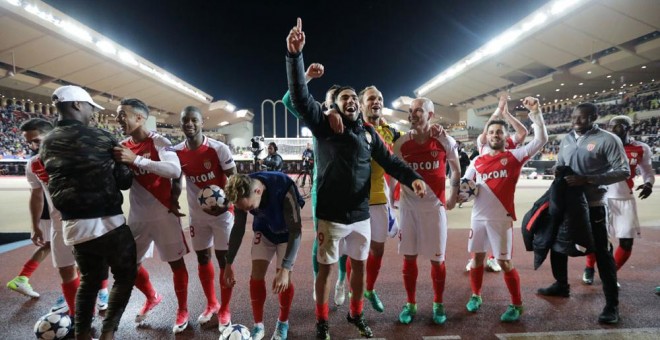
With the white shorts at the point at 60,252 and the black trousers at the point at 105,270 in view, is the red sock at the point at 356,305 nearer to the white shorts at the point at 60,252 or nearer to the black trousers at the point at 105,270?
the black trousers at the point at 105,270

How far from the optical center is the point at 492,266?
4848mm

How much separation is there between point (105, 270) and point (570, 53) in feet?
98.0

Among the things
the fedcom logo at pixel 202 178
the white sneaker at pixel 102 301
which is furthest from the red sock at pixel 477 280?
the white sneaker at pixel 102 301

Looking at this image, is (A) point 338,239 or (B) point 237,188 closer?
(B) point 237,188

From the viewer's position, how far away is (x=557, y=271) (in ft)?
13.0

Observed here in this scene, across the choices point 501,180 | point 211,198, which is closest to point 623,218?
point 501,180

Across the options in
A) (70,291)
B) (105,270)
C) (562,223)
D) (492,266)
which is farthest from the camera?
(492,266)

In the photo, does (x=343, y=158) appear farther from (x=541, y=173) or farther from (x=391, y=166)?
(x=541, y=173)

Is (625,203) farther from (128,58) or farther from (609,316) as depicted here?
(128,58)

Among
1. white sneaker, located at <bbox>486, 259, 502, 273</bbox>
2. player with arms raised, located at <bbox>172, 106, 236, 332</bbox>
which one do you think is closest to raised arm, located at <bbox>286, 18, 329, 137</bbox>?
player with arms raised, located at <bbox>172, 106, 236, 332</bbox>

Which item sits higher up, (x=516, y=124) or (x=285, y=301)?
(x=516, y=124)

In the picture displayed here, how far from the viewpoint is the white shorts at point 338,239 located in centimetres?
291

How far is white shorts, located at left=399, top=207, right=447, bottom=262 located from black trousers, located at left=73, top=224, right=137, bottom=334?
242 centimetres

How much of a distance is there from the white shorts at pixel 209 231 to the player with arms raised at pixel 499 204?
97.6 inches
